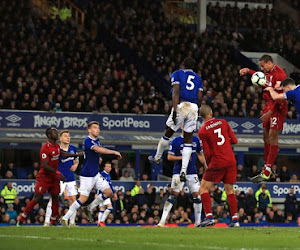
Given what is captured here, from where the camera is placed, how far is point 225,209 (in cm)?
3177

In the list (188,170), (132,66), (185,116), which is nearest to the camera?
(185,116)

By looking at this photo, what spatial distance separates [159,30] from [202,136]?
25317mm

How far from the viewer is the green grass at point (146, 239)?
492 inches

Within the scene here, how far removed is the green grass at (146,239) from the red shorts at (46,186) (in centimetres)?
286

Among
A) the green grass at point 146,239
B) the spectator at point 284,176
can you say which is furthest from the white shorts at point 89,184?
the spectator at point 284,176

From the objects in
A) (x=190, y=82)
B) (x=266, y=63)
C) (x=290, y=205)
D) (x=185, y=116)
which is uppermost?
(x=266, y=63)

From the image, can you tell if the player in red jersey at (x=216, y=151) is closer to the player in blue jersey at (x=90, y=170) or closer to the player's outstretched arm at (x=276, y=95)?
the player's outstretched arm at (x=276, y=95)

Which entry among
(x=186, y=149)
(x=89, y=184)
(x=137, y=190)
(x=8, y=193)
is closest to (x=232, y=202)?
(x=186, y=149)

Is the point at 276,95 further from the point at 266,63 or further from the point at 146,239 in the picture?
the point at 146,239

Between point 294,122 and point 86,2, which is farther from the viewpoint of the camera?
point 86,2

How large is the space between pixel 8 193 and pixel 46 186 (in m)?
10.4

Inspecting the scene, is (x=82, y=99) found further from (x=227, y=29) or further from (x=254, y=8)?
(x=254, y=8)


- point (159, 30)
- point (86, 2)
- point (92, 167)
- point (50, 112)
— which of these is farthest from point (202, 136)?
point (86, 2)

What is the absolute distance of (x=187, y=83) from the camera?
709 inches
